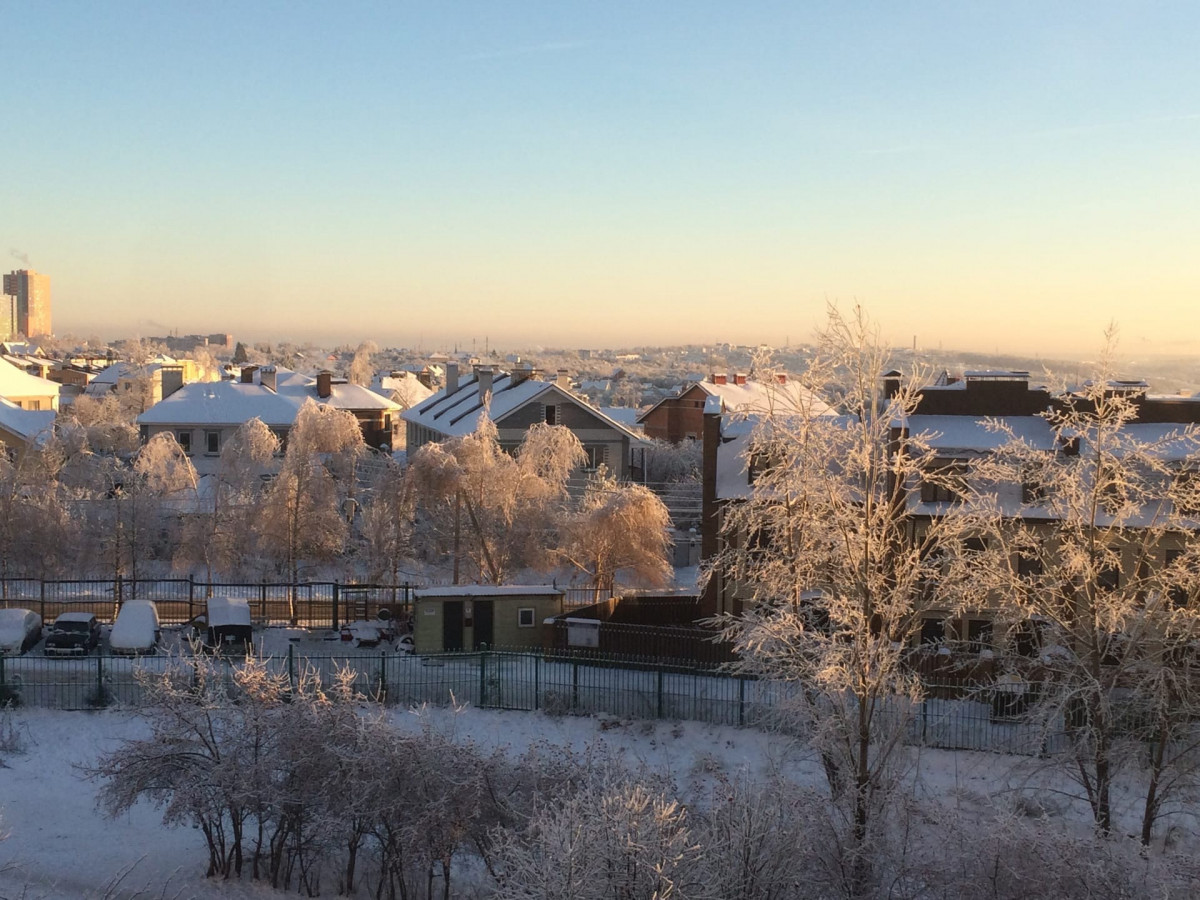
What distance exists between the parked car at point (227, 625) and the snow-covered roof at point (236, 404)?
1220 inches

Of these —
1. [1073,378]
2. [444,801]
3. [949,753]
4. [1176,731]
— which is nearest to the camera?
[444,801]

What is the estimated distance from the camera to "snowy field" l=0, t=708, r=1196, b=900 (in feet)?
51.5

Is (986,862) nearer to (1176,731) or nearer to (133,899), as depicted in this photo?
(1176,731)

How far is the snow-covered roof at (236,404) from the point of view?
60875 mm

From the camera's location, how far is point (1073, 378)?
21.3 metres

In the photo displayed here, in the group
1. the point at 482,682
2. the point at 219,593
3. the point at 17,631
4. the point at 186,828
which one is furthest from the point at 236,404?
the point at 186,828

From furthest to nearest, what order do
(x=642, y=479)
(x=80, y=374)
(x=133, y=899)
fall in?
(x=80, y=374) → (x=642, y=479) → (x=133, y=899)

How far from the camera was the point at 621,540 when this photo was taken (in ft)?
107

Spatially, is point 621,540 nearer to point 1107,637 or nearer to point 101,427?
point 1107,637

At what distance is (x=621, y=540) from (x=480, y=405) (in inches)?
985

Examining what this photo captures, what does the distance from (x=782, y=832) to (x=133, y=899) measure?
926cm

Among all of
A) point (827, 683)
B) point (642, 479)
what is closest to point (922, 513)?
point (827, 683)

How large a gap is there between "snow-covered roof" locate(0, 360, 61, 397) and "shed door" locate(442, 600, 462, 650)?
57.6 m

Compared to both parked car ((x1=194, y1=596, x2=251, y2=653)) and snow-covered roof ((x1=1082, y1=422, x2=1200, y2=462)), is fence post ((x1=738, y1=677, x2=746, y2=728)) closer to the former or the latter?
snow-covered roof ((x1=1082, y1=422, x2=1200, y2=462))
